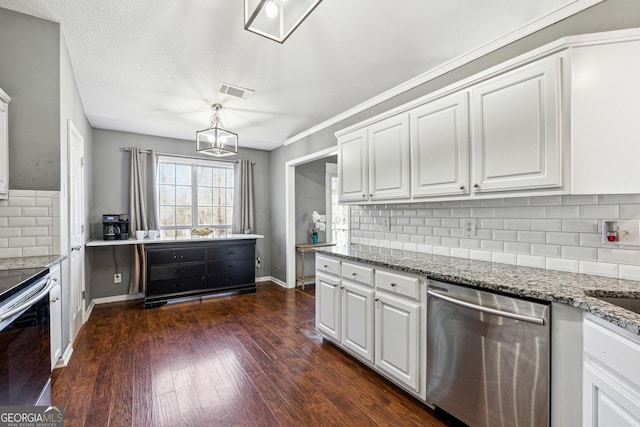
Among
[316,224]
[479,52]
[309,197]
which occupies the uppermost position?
[479,52]

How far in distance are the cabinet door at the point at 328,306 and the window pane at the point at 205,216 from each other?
117 inches

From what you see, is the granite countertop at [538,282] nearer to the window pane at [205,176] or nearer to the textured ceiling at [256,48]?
the textured ceiling at [256,48]

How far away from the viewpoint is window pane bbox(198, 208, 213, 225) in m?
5.01

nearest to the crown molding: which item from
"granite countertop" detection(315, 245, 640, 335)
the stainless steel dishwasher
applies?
"granite countertop" detection(315, 245, 640, 335)

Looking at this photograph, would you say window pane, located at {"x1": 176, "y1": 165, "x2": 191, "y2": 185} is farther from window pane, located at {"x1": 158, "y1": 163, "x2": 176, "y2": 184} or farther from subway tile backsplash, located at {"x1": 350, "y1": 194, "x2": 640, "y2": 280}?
subway tile backsplash, located at {"x1": 350, "y1": 194, "x2": 640, "y2": 280}

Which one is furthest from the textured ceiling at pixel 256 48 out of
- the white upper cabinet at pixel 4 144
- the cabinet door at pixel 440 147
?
the white upper cabinet at pixel 4 144

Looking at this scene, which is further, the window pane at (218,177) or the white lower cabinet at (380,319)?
the window pane at (218,177)

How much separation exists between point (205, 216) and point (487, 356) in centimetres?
462

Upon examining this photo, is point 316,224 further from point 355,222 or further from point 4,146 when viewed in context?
point 4,146

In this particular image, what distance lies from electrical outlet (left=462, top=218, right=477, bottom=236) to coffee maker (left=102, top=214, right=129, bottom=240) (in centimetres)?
429

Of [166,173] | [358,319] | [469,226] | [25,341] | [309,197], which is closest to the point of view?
[25,341]

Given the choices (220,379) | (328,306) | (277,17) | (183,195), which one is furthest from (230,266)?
(277,17)

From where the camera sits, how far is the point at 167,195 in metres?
4.72

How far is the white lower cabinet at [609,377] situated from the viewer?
0.97m
